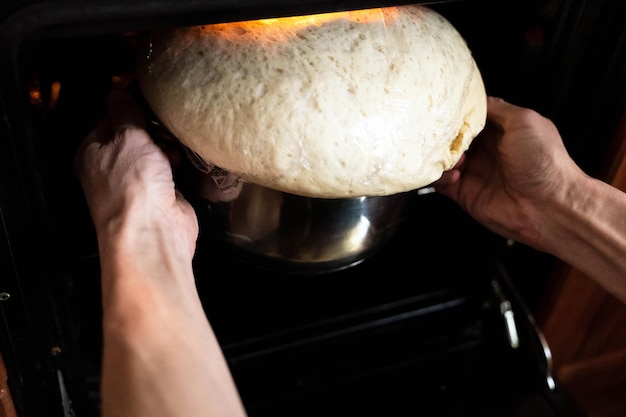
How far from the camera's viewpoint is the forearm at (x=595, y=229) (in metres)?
0.71

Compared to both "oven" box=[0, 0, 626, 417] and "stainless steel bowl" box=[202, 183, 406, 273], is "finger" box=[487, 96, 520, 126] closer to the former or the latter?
"oven" box=[0, 0, 626, 417]

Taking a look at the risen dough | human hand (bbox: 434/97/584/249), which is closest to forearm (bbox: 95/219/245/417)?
the risen dough

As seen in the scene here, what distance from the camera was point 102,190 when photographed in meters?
0.57

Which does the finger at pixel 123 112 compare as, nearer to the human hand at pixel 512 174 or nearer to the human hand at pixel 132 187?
the human hand at pixel 132 187

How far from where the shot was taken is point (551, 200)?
0.75 metres

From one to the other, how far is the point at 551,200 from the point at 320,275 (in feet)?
1.07

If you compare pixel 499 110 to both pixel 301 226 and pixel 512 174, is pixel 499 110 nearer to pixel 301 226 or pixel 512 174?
pixel 512 174

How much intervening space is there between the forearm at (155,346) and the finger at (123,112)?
5.5 inches

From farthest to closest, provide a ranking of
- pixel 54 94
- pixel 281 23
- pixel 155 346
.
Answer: pixel 54 94 → pixel 281 23 → pixel 155 346

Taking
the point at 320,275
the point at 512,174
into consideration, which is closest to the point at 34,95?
the point at 320,275

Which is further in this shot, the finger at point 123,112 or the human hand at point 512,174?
the human hand at point 512,174

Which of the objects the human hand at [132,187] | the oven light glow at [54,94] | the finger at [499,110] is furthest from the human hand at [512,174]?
the oven light glow at [54,94]

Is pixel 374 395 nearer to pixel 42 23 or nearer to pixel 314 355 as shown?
pixel 314 355

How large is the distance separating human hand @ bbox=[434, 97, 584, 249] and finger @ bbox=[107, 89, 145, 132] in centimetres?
40
